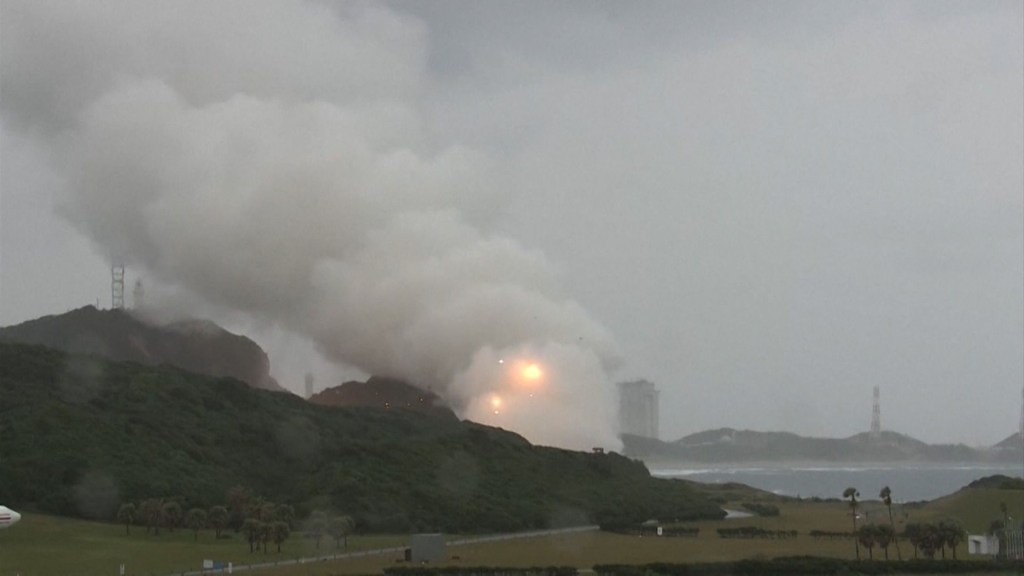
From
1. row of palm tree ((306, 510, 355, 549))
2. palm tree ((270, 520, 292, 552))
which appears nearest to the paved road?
row of palm tree ((306, 510, 355, 549))

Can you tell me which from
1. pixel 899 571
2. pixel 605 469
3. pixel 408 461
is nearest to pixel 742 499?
pixel 605 469

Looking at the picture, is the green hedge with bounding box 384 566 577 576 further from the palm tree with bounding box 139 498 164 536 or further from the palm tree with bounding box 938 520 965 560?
the palm tree with bounding box 139 498 164 536

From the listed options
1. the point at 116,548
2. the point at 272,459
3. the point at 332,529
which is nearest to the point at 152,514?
the point at 116,548

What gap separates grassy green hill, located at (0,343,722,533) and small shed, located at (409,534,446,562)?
114ft

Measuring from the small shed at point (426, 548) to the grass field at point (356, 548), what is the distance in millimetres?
2134

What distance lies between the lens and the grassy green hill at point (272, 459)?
134m

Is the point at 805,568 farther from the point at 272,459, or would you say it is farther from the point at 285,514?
the point at 272,459

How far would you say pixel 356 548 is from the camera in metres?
105

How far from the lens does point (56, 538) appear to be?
108438mm

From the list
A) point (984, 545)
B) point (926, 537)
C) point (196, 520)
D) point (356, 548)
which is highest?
point (196, 520)

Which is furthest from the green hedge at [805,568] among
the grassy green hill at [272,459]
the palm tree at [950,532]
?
the grassy green hill at [272,459]

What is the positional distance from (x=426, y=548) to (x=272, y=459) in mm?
78313

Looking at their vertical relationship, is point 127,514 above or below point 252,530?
above

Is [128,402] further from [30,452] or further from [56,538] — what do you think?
[56,538]
